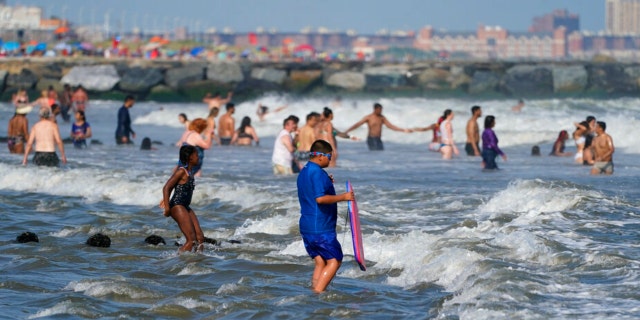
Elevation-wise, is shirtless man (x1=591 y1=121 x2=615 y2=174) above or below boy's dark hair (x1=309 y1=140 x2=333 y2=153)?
below

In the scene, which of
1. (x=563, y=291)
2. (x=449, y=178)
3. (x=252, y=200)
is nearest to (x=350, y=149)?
(x=449, y=178)

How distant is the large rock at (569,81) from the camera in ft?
211

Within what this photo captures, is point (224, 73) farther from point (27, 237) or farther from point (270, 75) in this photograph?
point (27, 237)

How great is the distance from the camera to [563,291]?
9.10 m

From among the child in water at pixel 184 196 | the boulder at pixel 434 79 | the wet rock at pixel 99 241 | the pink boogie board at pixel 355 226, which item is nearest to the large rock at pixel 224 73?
the boulder at pixel 434 79

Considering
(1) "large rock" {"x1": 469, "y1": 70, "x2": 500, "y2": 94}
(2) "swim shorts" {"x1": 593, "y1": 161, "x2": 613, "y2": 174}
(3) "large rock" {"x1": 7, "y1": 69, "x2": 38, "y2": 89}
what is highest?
(3) "large rock" {"x1": 7, "y1": 69, "x2": 38, "y2": 89}

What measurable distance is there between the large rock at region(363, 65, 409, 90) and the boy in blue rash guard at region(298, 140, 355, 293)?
5674 cm

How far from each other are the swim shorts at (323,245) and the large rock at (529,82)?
183 ft

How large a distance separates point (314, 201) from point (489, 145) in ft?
36.2

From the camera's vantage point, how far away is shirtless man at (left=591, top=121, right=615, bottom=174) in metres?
17.8

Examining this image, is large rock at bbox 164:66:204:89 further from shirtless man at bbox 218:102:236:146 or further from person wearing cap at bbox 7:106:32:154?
person wearing cap at bbox 7:106:32:154

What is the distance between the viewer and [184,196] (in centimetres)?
1097

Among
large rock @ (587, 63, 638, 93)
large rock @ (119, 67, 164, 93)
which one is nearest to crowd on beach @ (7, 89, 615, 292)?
large rock @ (119, 67, 164, 93)

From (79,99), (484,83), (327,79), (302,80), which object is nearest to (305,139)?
(79,99)
